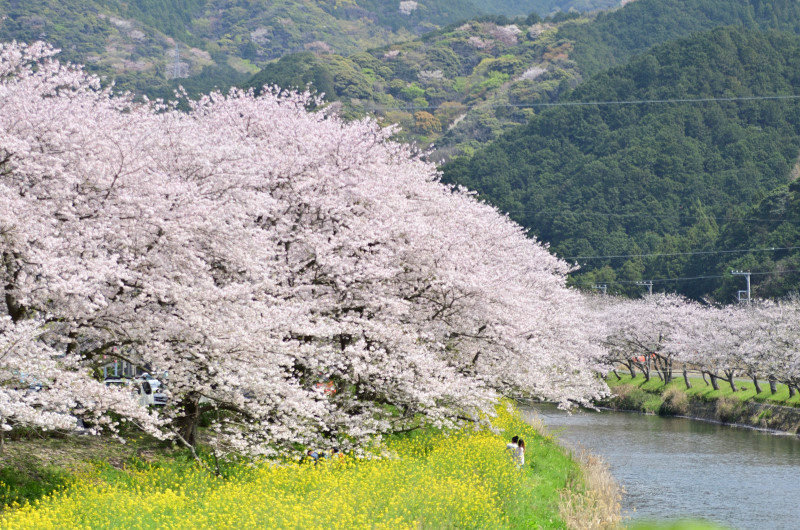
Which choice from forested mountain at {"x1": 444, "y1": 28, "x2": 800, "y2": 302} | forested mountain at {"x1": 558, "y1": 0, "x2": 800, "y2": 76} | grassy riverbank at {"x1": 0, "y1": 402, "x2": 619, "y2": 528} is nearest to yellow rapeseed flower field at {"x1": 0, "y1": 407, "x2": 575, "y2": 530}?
grassy riverbank at {"x1": 0, "y1": 402, "x2": 619, "y2": 528}

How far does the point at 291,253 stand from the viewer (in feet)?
63.8

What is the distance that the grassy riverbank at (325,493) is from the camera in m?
12.4

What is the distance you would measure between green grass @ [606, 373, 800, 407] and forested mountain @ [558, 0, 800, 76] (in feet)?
253

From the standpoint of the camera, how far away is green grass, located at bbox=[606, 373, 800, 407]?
42438mm

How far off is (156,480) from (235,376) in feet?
7.61

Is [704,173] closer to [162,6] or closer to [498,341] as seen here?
[498,341]

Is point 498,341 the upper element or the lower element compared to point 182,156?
lower

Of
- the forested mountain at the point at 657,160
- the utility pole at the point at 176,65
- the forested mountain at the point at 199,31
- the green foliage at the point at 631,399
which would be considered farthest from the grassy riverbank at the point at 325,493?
the utility pole at the point at 176,65

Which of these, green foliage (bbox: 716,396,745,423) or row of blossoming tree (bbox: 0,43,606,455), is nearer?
row of blossoming tree (bbox: 0,43,606,455)

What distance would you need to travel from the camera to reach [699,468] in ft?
103

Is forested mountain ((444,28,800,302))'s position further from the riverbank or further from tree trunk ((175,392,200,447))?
tree trunk ((175,392,200,447))

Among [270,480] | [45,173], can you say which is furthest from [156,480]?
[45,173]

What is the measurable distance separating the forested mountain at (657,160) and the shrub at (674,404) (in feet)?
83.1

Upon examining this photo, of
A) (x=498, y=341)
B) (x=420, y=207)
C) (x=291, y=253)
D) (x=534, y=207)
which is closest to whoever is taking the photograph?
(x=291, y=253)
